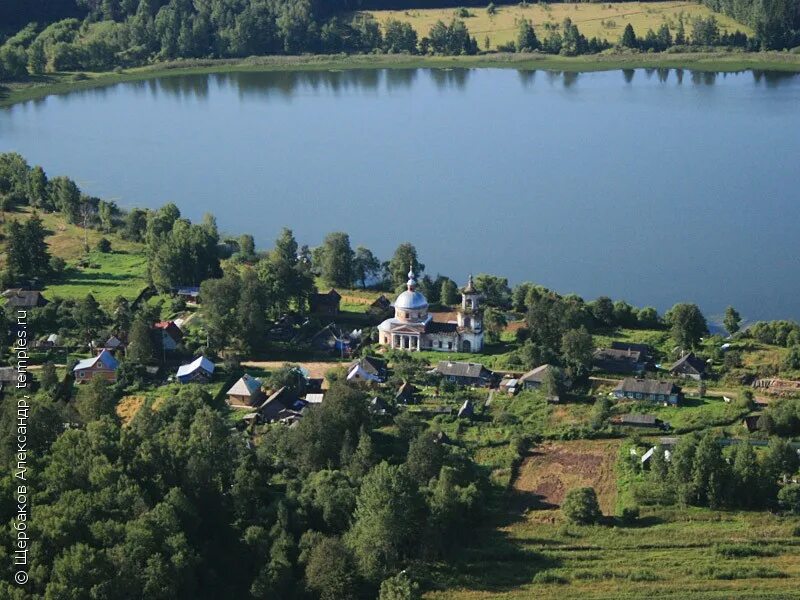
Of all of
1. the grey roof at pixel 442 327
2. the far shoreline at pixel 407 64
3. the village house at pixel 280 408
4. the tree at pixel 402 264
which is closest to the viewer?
the village house at pixel 280 408

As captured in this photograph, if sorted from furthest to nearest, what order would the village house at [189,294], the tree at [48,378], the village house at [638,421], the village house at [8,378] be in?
the village house at [189,294]
the village house at [8,378]
the tree at [48,378]
the village house at [638,421]

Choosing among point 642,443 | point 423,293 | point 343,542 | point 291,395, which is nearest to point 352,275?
point 423,293

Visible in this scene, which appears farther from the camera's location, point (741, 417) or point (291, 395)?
point (291, 395)

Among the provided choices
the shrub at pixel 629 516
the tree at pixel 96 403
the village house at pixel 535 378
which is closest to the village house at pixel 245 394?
the tree at pixel 96 403

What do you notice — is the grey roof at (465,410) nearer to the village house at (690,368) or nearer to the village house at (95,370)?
the village house at (690,368)

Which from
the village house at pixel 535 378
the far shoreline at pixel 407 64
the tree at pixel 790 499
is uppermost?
the far shoreline at pixel 407 64

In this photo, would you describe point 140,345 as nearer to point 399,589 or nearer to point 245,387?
point 245,387

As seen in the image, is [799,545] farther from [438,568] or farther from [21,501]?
[21,501]
